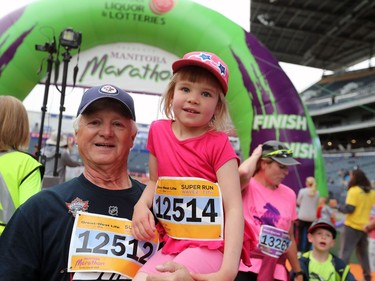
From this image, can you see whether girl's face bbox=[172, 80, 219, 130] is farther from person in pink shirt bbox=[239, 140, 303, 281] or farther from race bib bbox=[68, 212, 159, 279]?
person in pink shirt bbox=[239, 140, 303, 281]

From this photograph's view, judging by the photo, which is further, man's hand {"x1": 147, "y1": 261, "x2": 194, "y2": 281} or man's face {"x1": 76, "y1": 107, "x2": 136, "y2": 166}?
man's face {"x1": 76, "y1": 107, "x2": 136, "y2": 166}

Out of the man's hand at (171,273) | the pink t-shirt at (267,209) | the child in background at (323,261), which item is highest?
the pink t-shirt at (267,209)

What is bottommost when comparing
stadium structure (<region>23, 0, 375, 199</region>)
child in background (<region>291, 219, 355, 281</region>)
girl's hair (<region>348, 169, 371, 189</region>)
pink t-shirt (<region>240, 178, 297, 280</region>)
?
child in background (<region>291, 219, 355, 281</region>)

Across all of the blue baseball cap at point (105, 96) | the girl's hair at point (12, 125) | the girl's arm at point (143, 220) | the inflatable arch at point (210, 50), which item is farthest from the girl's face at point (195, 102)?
the inflatable arch at point (210, 50)

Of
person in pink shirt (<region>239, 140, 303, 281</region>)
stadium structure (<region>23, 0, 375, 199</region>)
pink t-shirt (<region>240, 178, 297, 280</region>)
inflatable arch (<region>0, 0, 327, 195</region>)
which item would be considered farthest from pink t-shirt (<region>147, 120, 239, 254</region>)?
stadium structure (<region>23, 0, 375, 199</region>)

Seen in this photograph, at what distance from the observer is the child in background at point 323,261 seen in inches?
111

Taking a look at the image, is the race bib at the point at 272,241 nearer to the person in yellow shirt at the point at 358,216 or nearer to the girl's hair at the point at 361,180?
the person in yellow shirt at the point at 358,216

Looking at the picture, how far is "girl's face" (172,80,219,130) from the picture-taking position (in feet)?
4.26

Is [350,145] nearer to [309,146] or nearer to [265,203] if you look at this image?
[309,146]

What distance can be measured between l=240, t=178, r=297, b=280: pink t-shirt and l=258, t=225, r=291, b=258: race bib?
31 mm

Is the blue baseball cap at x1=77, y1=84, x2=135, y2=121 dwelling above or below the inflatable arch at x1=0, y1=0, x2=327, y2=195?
below

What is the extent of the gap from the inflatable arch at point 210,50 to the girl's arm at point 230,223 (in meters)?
5.92

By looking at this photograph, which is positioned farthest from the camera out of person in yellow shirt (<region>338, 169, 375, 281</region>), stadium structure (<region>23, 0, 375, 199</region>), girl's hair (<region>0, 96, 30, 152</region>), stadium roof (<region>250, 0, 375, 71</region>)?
stadium structure (<region>23, 0, 375, 199</region>)

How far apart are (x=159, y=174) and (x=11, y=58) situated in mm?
6839
